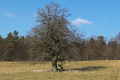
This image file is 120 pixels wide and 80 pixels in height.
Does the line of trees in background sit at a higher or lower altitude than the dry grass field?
higher

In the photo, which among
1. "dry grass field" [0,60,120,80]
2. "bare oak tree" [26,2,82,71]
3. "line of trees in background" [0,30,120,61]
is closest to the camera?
"dry grass field" [0,60,120,80]

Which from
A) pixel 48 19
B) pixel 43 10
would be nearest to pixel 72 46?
pixel 48 19

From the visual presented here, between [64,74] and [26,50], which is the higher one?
[26,50]

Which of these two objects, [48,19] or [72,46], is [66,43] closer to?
[72,46]

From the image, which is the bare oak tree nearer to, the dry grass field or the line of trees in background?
the dry grass field

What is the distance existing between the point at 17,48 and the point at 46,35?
1909 inches

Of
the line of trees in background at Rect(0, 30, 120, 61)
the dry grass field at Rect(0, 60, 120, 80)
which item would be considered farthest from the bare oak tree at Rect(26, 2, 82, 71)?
the line of trees in background at Rect(0, 30, 120, 61)

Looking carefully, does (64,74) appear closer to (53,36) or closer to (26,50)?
(53,36)

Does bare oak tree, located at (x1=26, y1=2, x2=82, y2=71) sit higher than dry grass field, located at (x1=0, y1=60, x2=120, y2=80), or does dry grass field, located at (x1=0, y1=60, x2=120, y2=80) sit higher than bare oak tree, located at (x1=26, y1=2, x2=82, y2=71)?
bare oak tree, located at (x1=26, y1=2, x2=82, y2=71)

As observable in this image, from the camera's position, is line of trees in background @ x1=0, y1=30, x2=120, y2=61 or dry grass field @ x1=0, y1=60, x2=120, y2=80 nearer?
dry grass field @ x1=0, y1=60, x2=120, y2=80

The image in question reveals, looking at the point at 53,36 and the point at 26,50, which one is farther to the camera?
the point at 26,50

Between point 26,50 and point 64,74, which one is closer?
point 64,74

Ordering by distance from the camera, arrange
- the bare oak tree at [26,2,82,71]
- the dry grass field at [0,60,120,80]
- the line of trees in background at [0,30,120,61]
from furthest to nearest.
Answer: the line of trees in background at [0,30,120,61] < the bare oak tree at [26,2,82,71] < the dry grass field at [0,60,120,80]

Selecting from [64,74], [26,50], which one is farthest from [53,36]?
[26,50]
